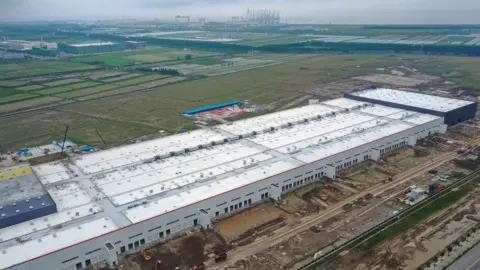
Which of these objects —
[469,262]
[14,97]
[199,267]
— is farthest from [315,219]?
[14,97]

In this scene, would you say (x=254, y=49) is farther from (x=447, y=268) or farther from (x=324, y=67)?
(x=447, y=268)

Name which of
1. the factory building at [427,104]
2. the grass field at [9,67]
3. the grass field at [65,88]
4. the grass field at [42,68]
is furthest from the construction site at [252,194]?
the grass field at [9,67]

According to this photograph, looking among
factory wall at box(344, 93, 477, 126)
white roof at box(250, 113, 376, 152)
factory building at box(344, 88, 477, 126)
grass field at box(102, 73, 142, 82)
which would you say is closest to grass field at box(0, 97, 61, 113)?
grass field at box(102, 73, 142, 82)

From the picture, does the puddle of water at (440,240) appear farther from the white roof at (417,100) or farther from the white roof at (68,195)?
the white roof at (417,100)

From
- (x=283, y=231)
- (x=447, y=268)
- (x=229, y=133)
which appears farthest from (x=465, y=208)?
Result: (x=229, y=133)

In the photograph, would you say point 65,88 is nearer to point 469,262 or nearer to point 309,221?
point 309,221

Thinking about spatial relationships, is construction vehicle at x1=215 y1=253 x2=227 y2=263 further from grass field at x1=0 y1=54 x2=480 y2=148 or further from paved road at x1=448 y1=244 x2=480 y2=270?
grass field at x1=0 y1=54 x2=480 y2=148
